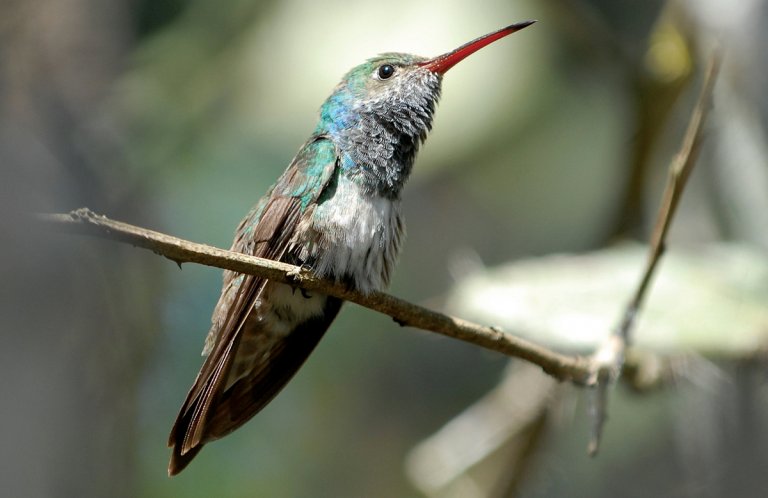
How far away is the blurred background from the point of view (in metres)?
3.17

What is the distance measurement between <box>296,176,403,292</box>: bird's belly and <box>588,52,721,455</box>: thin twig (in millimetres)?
777

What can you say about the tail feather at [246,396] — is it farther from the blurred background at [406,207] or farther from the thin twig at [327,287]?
the thin twig at [327,287]

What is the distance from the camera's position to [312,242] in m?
Answer: 3.20

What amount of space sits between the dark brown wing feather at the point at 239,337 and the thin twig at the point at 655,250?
99 centimetres

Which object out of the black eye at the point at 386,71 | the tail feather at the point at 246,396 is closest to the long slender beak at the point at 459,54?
the black eye at the point at 386,71

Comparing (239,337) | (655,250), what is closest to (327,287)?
(239,337)

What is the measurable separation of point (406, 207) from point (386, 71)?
3.50 m

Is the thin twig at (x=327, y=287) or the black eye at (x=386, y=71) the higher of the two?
the black eye at (x=386, y=71)

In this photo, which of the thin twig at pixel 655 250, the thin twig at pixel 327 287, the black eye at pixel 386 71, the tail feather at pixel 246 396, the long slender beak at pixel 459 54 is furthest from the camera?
the black eye at pixel 386 71

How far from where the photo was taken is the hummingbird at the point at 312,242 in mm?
3135

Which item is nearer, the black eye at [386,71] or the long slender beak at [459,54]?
the long slender beak at [459,54]

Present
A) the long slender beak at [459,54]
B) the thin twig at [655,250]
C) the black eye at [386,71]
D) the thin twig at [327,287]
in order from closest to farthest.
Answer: the thin twig at [327,287]
the thin twig at [655,250]
the long slender beak at [459,54]
the black eye at [386,71]

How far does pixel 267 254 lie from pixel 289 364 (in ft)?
1.69

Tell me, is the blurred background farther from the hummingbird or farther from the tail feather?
the hummingbird
